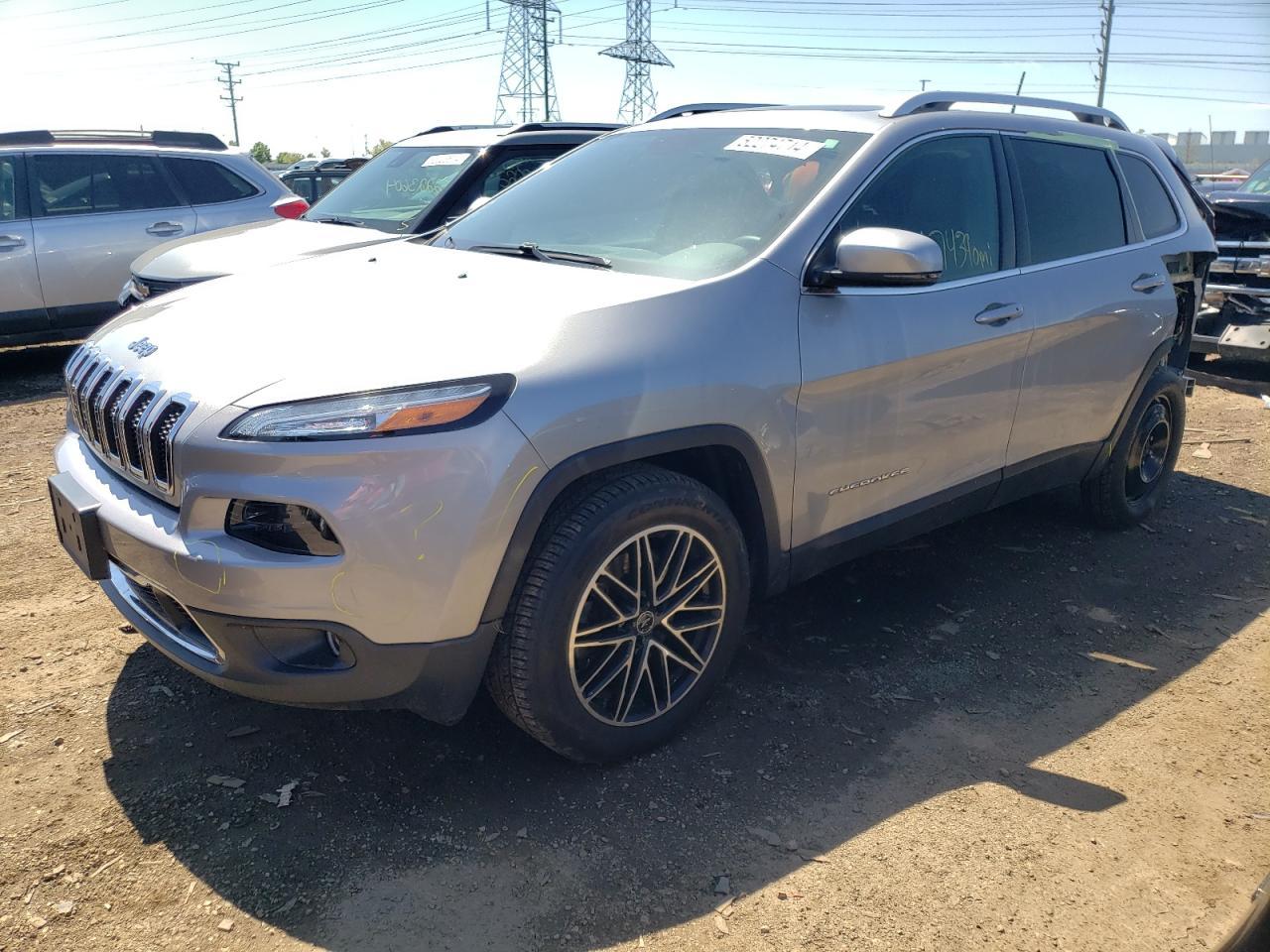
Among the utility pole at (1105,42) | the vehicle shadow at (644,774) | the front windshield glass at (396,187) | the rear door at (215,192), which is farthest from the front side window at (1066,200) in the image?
the utility pole at (1105,42)

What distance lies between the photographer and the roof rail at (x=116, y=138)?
7.90 metres

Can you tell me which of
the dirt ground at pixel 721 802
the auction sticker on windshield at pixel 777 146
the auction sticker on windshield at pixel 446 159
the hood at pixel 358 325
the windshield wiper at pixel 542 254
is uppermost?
the auction sticker on windshield at pixel 777 146

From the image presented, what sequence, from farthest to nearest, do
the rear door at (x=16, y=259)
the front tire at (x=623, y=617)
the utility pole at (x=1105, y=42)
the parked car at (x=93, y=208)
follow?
the utility pole at (x=1105, y=42) < the parked car at (x=93, y=208) < the rear door at (x=16, y=259) < the front tire at (x=623, y=617)

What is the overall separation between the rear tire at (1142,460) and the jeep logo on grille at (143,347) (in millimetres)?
3917

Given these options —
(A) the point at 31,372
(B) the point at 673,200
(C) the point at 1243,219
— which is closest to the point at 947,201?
(B) the point at 673,200

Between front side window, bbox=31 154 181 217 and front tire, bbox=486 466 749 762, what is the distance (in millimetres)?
7096

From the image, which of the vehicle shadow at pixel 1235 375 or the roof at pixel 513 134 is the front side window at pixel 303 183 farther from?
the vehicle shadow at pixel 1235 375

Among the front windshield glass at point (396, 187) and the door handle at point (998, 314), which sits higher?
the front windshield glass at point (396, 187)

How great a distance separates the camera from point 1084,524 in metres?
5.07

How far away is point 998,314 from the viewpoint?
3.67 m

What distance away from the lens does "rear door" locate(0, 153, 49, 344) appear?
7648mm

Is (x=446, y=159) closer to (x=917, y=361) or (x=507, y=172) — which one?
(x=507, y=172)

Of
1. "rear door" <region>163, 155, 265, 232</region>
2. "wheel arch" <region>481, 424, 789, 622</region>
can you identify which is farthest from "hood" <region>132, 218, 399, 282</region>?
"wheel arch" <region>481, 424, 789, 622</region>

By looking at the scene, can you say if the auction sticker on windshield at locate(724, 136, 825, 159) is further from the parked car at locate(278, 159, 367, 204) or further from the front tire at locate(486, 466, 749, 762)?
the parked car at locate(278, 159, 367, 204)
